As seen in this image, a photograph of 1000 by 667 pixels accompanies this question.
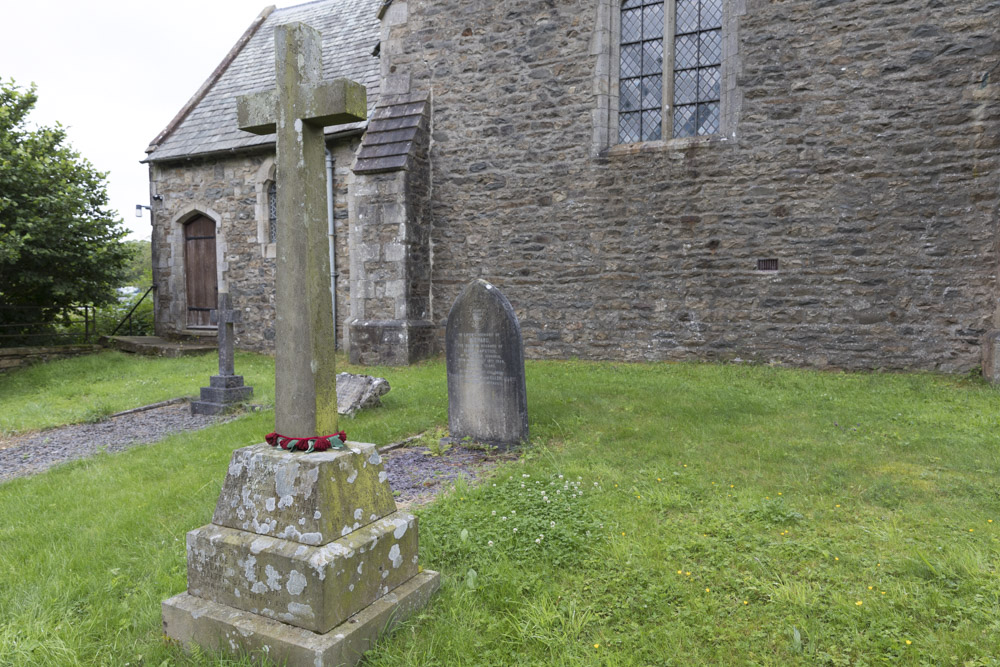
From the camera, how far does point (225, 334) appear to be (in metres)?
7.99

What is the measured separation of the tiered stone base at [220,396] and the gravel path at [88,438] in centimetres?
13

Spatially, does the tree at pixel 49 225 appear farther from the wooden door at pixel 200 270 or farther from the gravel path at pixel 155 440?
the gravel path at pixel 155 440

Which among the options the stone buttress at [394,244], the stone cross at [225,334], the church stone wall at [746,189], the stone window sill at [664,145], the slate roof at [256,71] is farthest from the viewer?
the slate roof at [256,71]

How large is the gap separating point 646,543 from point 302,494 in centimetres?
181

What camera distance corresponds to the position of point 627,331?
30.2ft

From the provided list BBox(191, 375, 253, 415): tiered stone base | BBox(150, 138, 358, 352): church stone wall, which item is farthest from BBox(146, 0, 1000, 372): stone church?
BBox(191, 375, 253, 415): tiered stone base

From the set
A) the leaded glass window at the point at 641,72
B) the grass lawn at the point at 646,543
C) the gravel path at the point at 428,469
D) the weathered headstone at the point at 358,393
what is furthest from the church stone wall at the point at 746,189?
the gravel path at the point at 428,469

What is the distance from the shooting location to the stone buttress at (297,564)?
2.15 meters

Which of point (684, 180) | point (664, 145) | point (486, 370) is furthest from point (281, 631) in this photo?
point (664, 145)

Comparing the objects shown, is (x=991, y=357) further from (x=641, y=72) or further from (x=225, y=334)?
(x=225, y=334)

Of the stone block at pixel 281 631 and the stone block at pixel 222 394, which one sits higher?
the stone block at pixel 281 631

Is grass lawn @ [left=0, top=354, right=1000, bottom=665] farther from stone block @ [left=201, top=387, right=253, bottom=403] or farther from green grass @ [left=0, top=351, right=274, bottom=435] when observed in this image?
green grass @ [left=0, top=351, right=274, bottom=435]

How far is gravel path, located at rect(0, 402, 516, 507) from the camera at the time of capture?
450 cm

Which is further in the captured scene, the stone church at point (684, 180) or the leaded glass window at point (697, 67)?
the leaded glass window at point (697, 67)
